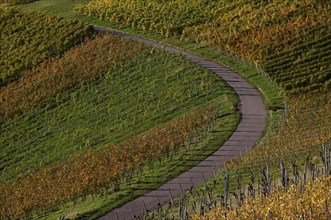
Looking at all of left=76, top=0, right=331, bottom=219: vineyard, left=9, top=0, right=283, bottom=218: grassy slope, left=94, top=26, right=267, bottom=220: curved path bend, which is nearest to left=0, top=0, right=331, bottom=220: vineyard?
left=76, top=0, right=331, bottom=219: vineyard

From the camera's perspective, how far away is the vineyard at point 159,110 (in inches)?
2090

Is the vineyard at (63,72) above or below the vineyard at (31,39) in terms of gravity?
below

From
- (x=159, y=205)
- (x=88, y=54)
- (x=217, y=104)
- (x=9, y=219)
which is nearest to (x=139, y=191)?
(x=159, y=205)

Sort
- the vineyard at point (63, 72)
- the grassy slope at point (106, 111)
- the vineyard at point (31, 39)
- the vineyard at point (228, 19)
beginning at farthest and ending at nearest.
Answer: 1. the vineyard at point (31, 39)
2. the vineyard at point (63, 72)
3. the vineyard at point (228, 19)
4. the grassy slope at point (106, 111)

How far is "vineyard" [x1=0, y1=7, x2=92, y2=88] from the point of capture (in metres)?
99.4

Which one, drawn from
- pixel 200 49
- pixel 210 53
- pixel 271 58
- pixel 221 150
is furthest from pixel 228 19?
pixel 221 150

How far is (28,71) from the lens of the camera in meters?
97.2

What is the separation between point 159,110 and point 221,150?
49.8 feet

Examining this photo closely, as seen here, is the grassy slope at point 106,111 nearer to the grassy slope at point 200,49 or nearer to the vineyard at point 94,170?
the vineyard at point 94,170

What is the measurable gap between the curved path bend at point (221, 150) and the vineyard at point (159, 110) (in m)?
1.05

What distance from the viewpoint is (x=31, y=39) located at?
108 meters

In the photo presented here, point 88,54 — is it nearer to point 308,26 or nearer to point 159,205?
point 308,26

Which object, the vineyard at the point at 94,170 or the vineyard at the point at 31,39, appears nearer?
the vineyard at the point at 94,170

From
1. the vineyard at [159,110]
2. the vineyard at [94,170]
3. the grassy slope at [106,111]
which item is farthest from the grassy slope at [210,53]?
the vineyard at [94,170]
